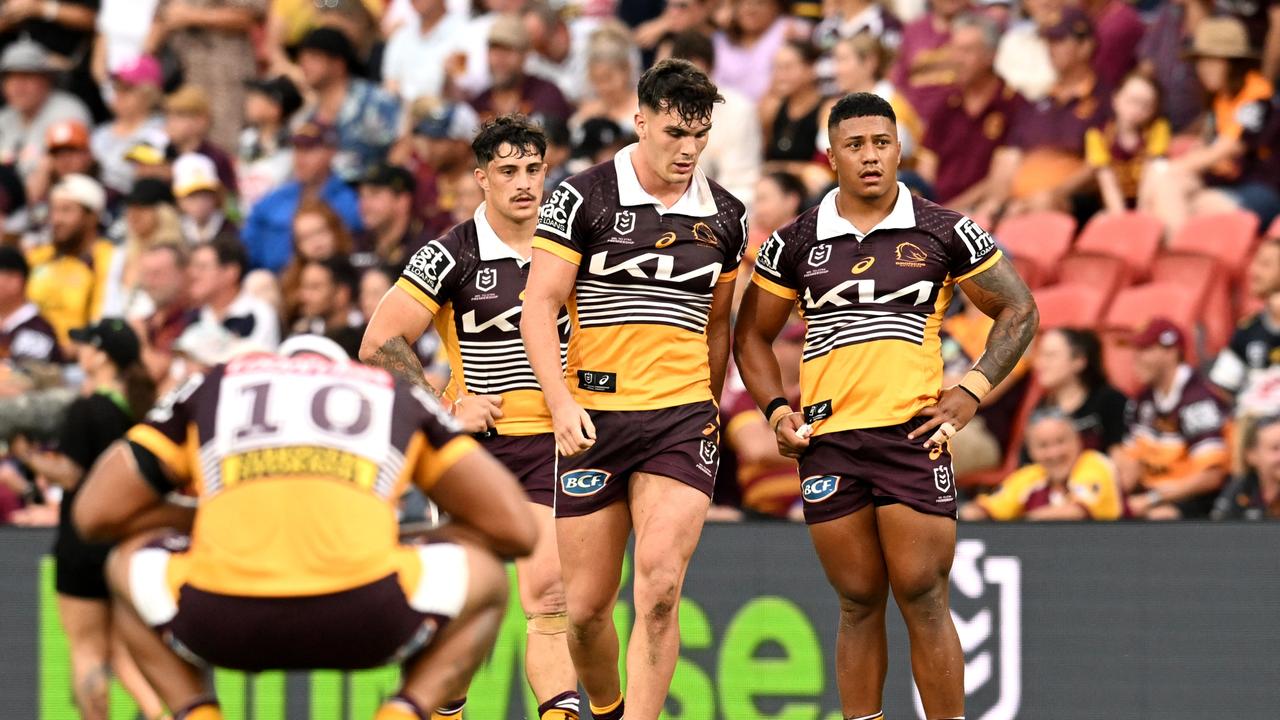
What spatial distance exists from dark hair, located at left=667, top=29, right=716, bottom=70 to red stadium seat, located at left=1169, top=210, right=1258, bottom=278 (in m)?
3.79

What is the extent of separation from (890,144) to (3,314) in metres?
9.43

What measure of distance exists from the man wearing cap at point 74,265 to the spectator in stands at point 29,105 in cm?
150

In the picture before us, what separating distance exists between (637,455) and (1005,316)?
1.67 meters

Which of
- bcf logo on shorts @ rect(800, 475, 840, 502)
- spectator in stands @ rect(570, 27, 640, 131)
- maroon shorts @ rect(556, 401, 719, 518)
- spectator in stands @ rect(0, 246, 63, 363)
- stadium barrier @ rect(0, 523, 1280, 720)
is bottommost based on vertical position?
stadium barrier @ rect(0, 523, 1280, 720)

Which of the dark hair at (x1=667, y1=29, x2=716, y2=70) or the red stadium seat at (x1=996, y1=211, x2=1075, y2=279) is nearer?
the red stadium seat at (x1=996, y1=211, x2=1075, y2=279)

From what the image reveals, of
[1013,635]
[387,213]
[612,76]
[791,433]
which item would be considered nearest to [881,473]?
[791,433]

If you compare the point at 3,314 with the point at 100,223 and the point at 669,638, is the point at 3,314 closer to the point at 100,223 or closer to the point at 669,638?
the point at 100,223

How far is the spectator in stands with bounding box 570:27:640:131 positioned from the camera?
49.9 feet

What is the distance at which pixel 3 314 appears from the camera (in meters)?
15.9

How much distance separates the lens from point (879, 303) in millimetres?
8570

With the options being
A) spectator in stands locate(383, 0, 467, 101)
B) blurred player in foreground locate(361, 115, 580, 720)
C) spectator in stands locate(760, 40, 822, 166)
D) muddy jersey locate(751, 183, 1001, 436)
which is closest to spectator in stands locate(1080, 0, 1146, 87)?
spectator in stands locate(760, 40, 822, 166)

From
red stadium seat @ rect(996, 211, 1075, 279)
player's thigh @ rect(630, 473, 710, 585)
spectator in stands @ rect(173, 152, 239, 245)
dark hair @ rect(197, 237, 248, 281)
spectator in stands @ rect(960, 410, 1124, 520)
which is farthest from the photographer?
spectator in stands @ rect(173, 152, 239, 245)

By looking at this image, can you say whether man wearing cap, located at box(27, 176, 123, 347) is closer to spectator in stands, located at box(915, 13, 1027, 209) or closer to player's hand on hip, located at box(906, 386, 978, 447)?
spectator in stands, located at box(915, 13, 1027, 209)

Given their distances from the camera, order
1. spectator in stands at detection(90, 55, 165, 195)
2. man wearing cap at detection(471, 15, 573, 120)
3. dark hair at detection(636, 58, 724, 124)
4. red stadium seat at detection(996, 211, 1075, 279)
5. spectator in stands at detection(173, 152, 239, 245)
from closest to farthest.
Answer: dark hair at detection(636, 58, 724, 124) → red stadium seat at detection(996, 211, 1075, 279) → man wearing cap at detection(471, 15, 573, 120) → spectator in stands at detection(173, 152, 239, 245) → spectator in stands at detection(90, 55, 165, 195)
